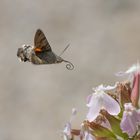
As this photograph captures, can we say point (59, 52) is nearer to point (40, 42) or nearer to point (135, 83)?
point (135, 83)

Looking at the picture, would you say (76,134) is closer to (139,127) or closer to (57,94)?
(139,127)

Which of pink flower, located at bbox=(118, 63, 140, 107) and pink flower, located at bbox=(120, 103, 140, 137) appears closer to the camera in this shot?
pink flower, located at bbox=(120, 103, 140, 137)

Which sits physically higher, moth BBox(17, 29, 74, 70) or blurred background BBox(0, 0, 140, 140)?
blurred background BBox(0, 0, 140, 140)

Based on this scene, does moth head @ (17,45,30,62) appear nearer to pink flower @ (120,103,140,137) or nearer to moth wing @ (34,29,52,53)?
moth wing @ (34,29,52,53)

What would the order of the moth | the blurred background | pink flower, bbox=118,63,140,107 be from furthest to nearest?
the blurred background, pink flower, bbox=118,63,140,107, the moth

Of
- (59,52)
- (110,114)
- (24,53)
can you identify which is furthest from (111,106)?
(59,52)

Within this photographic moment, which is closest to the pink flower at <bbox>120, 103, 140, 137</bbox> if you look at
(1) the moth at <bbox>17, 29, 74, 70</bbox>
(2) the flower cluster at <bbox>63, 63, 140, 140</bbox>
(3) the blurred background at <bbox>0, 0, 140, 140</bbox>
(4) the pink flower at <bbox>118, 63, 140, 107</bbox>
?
(2) the flower cluster at <bbox>63, 63, 140, 140</bbox>
